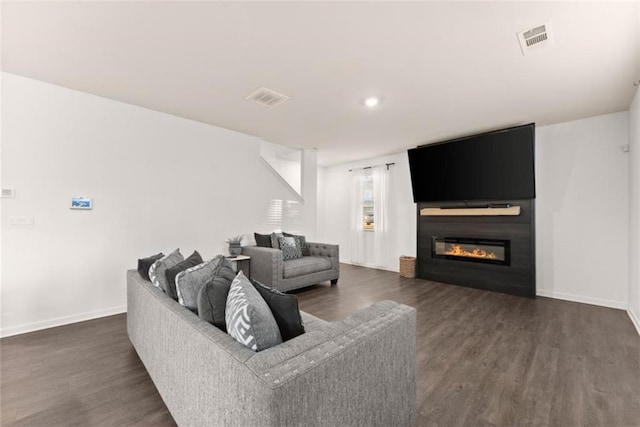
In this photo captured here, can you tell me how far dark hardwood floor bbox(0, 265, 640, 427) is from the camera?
1571 millimetres

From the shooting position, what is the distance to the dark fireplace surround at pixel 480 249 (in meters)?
3.91

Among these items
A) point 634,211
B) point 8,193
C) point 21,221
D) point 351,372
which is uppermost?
point 8,193

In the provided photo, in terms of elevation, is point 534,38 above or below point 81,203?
above

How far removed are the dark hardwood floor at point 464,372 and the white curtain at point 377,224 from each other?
2.61 m

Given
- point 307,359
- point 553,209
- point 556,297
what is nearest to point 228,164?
point 307,359

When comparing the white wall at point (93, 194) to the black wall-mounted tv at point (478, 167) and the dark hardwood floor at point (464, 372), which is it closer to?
the dark hardwood floor at point (464, 372)

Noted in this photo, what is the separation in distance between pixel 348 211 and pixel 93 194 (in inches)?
195

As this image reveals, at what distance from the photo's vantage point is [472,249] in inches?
177

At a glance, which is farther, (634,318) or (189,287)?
(634,318)

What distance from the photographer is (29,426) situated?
148cm

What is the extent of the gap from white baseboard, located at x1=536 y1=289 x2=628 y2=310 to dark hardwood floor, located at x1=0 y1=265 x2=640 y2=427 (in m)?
0.26

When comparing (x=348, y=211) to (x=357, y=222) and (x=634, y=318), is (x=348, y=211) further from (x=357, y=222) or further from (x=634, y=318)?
(x=634, y=318)

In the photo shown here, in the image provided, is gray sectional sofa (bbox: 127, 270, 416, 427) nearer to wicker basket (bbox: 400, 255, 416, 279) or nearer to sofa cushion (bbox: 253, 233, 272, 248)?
sofa cushion (bbox: 253, 233, 272, 248)

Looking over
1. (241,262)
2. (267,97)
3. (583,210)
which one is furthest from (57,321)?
(583,210)
